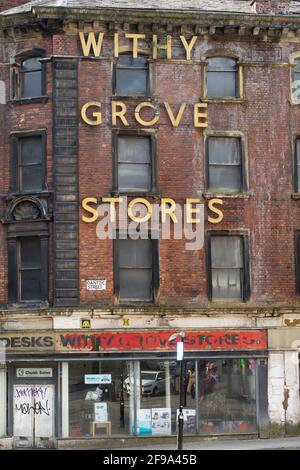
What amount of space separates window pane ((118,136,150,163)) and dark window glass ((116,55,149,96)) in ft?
4.80

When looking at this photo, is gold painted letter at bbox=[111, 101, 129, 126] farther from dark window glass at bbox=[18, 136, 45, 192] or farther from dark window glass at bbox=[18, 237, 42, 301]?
dark window glass at bbox=[18, 237, 42, 301]

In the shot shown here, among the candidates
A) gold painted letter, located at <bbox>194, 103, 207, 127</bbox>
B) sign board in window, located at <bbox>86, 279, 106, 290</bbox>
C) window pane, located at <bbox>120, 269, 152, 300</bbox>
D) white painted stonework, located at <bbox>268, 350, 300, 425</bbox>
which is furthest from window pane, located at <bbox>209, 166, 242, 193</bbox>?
white painted stonework, located at <bbox>268, 350, 300, 425</bbox>

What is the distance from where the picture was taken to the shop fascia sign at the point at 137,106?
86.8ft

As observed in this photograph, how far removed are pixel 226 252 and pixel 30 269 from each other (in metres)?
6.12

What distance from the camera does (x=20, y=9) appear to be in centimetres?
2808

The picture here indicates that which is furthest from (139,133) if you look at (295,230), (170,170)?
(295,230)

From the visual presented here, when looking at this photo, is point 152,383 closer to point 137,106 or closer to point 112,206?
point 112,206

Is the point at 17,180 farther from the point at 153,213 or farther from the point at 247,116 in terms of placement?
the point at 247,116

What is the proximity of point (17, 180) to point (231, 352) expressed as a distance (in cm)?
848

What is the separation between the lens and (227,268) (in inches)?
1052

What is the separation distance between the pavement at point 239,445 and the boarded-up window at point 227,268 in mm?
4356

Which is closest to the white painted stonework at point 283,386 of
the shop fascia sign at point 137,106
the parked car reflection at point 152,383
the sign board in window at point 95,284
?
the parked car reflection at point 152,383

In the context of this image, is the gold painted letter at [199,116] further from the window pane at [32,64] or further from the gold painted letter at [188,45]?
the window pane at [32,64]

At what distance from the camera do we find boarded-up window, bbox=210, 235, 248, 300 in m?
26.6
